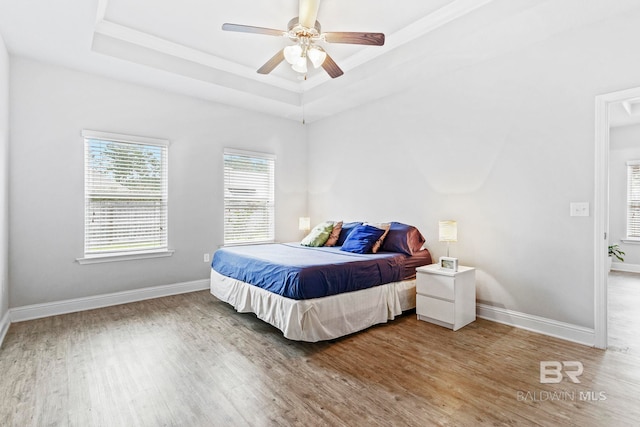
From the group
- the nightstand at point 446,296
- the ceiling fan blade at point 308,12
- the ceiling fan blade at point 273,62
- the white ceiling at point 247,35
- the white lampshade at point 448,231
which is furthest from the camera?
the white lampshade at point 448,231

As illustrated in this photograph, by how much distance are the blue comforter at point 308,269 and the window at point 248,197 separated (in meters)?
1.21

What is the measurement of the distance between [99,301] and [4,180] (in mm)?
1638

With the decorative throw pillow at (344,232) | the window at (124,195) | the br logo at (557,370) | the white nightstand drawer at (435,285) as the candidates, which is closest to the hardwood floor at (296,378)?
the br logo at (557,370)

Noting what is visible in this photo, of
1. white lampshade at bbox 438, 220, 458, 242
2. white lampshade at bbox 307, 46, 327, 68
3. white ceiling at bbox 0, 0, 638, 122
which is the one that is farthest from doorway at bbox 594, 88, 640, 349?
white lampshade at bbox 307, 46, 327, 68

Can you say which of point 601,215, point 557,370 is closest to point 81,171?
point 557,370

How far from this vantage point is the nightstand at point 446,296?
3191mm

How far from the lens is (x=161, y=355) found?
8.71ft

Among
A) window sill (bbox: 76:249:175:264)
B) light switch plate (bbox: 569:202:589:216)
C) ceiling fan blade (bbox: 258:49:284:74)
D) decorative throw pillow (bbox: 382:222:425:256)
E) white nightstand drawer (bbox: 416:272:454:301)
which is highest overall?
ceiling fan blade (bbox: 258:49:284:74)

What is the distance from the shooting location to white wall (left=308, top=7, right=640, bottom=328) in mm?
2908

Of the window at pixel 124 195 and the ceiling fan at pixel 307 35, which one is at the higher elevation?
the ceiling fan at pixel 307 35

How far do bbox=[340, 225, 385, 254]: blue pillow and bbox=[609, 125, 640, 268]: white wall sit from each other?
17.7 feet

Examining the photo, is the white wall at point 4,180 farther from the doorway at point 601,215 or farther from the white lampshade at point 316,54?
the doorway at point 601,215

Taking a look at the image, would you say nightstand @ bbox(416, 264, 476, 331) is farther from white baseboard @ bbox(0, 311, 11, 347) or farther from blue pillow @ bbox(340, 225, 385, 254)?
white baseboard @ bbox(0, 311, 11, 347)

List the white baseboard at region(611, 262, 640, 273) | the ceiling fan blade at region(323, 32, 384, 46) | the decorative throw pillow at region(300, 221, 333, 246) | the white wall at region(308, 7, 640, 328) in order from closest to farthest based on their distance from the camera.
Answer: the ceiling fan blade at region(323, 32, 384, 46) < the white wall at region(308, 7, 640, 328) < the decorative throw pillow at region(300, 221, 333, 246) < the white baseboard at region(611, 262, 640, 273)
